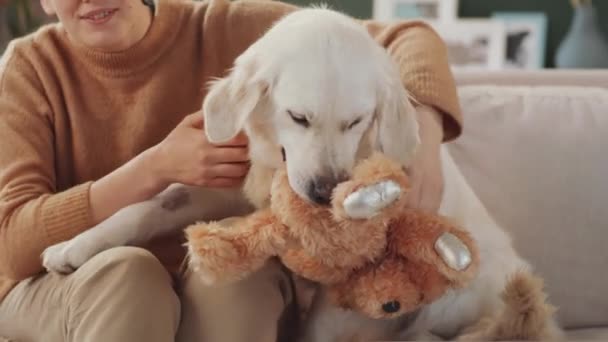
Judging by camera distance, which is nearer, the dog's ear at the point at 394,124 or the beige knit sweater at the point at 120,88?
the dog's ear at the point at 394,124

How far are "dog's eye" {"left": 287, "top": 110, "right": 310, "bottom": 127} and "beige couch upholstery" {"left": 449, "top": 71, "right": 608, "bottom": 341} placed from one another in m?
0.63

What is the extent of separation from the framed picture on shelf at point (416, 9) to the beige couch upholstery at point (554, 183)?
5.20 feet

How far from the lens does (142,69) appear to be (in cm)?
146

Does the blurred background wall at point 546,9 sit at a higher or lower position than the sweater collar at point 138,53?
lower

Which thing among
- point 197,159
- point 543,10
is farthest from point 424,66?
point 543,10

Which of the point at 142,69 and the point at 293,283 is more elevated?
the point at 142,69

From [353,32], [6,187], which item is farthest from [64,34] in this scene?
[353,32]

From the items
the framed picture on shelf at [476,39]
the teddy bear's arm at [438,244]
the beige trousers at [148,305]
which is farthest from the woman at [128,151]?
the framed picture on shelf at [476,39]

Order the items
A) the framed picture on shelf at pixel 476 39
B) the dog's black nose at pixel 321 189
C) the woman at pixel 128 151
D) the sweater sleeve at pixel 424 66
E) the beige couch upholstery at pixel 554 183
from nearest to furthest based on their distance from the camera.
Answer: the dog's black nose at pixel 321 189, the woman at pixel 128 151, the sweater sleeve at pixel 424 66, the beige couch upholstery at pixel 554 183, the framed picture on shelf at pixel 476 39

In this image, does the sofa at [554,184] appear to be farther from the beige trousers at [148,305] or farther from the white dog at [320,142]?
the beige trousers at [148,305]

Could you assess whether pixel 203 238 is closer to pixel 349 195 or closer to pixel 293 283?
pixel 349 195

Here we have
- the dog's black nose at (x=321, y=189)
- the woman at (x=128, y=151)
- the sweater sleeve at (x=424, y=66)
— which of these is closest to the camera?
the dog's black nose at (x=321, y=189)

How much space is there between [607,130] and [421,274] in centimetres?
82

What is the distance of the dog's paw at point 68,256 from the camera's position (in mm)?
1229
